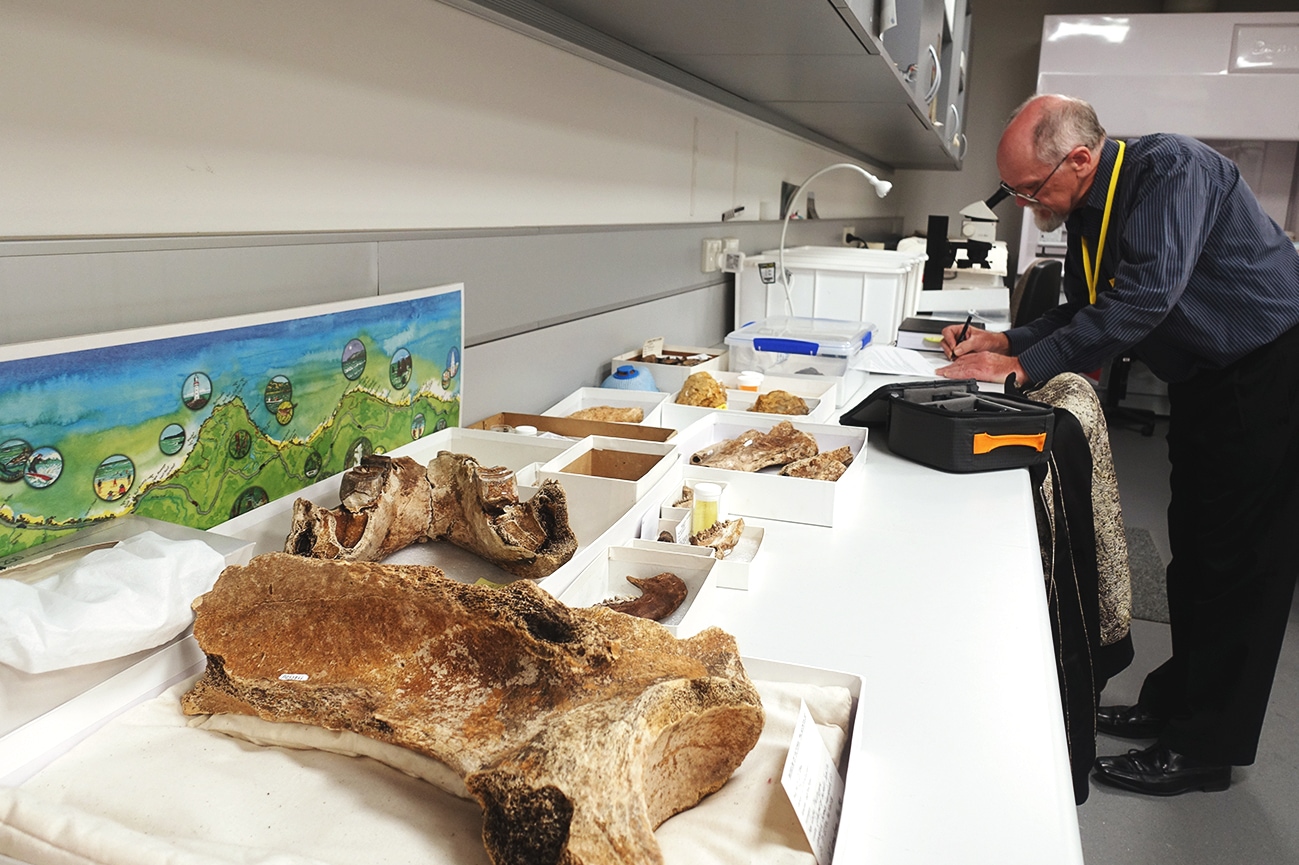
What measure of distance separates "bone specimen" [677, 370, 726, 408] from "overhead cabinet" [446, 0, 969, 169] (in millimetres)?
621

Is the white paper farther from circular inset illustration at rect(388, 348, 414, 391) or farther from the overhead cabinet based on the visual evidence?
circular inset illustration at rect(388, 348, 414, 391)

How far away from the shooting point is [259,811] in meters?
0.58

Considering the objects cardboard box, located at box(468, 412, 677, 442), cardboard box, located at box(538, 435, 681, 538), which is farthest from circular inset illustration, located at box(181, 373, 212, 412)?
cardboard box, located at box(468, 412, 677, 442)

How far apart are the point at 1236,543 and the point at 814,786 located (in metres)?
1.78

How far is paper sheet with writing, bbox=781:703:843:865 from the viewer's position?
58 cm

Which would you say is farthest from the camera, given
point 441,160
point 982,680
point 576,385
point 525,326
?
point 576,385

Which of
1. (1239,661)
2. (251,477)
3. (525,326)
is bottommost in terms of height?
(1239,661)

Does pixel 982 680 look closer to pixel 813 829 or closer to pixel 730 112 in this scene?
pixel 813 829

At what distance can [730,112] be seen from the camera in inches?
94.0

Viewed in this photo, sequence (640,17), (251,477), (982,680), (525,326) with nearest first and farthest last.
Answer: (982,680), (251,477), (640,17), (525,326)

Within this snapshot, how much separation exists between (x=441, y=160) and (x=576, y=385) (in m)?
0.59

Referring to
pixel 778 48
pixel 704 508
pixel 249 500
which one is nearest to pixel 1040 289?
pixel 778 48

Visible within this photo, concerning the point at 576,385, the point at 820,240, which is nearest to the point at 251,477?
the point at 576,385

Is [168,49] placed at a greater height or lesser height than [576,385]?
greater
